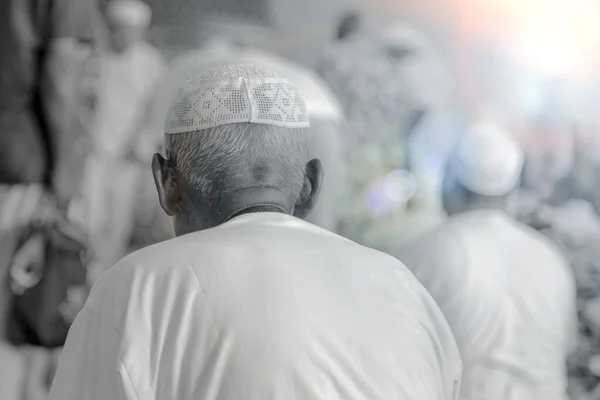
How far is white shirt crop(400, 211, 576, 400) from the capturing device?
2238 millimetres

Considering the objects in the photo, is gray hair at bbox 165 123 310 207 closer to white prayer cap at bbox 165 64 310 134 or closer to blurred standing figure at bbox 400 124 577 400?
white prayer cap at bbox 165 64 310 134

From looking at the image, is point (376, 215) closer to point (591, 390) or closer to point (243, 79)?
point (591, 390)

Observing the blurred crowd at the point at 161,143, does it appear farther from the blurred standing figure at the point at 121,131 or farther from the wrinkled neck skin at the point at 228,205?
the wrinkled neck skin at the point at 228,205

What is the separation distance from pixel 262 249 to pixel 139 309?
19 cm

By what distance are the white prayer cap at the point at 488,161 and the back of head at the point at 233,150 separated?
3.74 ft

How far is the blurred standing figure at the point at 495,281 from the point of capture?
2.24 meters

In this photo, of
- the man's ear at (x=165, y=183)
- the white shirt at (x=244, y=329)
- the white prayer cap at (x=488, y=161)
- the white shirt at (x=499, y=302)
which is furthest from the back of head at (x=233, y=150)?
the white prayer cap at (x=488, y=161)

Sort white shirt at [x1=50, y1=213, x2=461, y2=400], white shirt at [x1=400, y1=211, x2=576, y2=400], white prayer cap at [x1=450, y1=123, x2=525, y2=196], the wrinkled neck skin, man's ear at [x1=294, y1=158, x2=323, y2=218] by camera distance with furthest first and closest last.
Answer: white prayer cap at [x1=450, y1=123, x2=525, y2=196] → white shirt at [x1=400, y1=211, x2=576, y2=400] → man's ear at [x1=294, y1=158, x2=323, y2=218] → the wrinkled neck skin → white shirt at [x1=50, y1=213, x2=461, y2=400]

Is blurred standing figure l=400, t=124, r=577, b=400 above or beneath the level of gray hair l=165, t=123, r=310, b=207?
beneath

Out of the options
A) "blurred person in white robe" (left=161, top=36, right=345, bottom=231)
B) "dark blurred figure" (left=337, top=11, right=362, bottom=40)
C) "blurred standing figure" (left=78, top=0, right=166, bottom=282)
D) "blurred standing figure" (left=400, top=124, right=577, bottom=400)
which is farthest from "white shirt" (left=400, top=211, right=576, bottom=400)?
"blurred standing figure" (left=78, top=0, right=166, bottom=282)

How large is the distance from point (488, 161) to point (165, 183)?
133 cm

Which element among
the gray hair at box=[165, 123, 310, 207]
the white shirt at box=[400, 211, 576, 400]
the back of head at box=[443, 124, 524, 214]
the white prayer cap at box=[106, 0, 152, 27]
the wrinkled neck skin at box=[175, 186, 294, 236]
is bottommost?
the white shirt at box=[400, 211, 576, 400]

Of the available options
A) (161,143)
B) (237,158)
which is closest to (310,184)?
(237,158)

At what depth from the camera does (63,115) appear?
2.50 m
